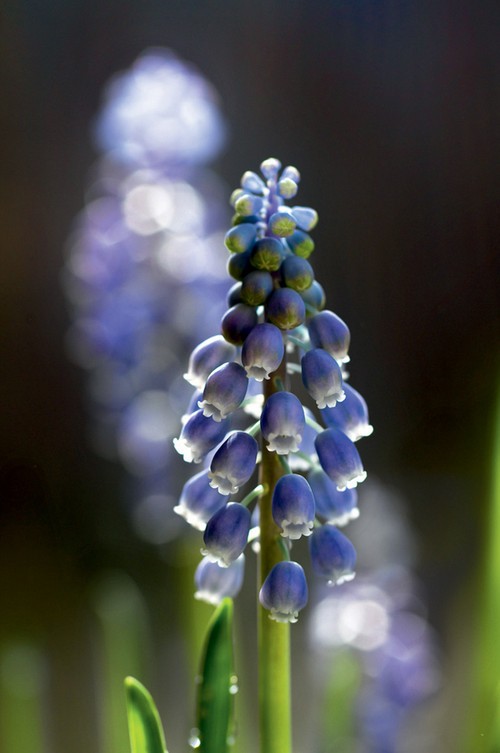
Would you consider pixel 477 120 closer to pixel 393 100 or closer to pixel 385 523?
pixel 393 100

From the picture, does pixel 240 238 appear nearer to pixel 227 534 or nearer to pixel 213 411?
pixel 213 411

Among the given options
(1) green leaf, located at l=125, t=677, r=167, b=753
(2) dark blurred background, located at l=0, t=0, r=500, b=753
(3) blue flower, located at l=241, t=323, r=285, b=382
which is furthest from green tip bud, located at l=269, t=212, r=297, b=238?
(2) dark blurred background, located at l=0, t=0, r=500, b=753

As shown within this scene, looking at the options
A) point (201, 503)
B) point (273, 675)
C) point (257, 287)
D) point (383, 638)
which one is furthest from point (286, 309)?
point (383, 638)

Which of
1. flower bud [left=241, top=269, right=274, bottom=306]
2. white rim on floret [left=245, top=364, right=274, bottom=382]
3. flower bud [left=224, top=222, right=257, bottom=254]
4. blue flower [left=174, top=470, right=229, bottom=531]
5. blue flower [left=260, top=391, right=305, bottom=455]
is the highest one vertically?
flower bud [left=224, top=222, right=257, bottom=254]

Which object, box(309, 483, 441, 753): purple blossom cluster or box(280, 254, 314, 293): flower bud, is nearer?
box(280, 254, 314, 293): flower bud

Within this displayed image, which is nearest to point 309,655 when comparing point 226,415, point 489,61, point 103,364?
point 103,364

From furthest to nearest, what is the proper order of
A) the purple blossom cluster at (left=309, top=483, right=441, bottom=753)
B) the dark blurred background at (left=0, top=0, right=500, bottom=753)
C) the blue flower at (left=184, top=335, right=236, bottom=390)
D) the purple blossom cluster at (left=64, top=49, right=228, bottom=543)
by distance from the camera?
1. the dark blurred background at (left=0, top=0, right=500, bottom=753)
2. the purple blossom cluster at (left=64, top=49, right=228, bottom=543)
3. the purple blossom cluster at (left=309, top=483, right=441, bottom=753)
4. the blue flower at (left=184, top=335, right=236, bottom=390)

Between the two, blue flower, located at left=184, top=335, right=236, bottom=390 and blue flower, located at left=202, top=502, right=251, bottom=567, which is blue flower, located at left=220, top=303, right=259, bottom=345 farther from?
blue flower, located at left=202, top=502, right=251, bottom=567
